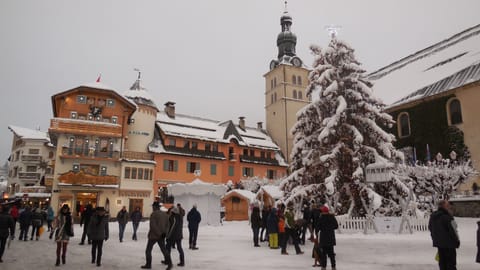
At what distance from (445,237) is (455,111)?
96.7 feet

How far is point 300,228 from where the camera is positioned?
14.1 metres

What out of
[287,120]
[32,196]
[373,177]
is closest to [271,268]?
[373,177]

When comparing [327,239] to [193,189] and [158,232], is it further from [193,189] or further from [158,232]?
[193,189]

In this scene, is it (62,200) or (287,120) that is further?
(287,120)

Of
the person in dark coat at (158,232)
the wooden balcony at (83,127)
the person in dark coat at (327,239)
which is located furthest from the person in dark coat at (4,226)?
the wooden balcony at (83,127)

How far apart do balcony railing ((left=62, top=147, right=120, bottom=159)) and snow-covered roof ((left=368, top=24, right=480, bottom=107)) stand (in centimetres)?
3075

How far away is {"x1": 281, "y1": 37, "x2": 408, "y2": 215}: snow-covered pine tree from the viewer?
67.9 feet

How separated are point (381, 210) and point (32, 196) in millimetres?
39028

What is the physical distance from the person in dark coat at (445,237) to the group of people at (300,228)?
2.43 meters

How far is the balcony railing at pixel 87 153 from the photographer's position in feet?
114

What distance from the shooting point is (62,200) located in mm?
33906

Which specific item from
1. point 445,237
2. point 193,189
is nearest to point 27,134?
point 193,189

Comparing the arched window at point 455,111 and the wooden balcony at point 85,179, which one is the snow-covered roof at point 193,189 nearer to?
the wooden balcony at point 85,179

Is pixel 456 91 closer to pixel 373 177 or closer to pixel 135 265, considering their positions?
pixel 373 177
